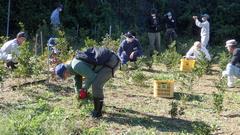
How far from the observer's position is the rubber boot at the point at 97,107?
8461mm

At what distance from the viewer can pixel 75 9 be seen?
2159 cm

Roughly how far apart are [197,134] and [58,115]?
87.5 inches

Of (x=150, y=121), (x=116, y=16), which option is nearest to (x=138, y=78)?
(x=150, y=121)

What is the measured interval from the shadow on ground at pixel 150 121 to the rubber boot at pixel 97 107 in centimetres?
13

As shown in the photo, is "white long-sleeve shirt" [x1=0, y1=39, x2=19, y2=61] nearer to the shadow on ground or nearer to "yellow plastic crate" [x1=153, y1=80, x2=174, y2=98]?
"yellow plastic crate" [x1=153, y1=80, x2=174, y2=98]

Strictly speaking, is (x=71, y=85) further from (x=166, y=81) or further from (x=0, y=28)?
(x=0, y=28)

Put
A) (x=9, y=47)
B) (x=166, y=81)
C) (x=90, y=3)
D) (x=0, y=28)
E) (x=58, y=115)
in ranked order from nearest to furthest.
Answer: (x=58, y=115), (x=166, y=81), (x=9, y=47), (x=0, y=28), (x=90, y=3)

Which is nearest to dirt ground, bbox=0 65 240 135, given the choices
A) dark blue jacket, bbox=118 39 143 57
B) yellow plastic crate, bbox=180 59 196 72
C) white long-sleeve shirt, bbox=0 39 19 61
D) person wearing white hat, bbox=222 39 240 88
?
person wearing white hat, bbox=222 39 240 88

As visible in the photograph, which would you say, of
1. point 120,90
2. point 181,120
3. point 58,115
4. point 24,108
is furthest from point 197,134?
point 120,90

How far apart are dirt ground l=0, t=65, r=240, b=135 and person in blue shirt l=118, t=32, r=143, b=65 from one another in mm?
1677

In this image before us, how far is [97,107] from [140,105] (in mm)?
1504

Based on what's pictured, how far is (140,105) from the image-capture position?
32.2 ft

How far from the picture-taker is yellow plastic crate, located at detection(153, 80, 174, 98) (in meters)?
10.5

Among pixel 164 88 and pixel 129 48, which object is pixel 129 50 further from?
pixel 164 88
